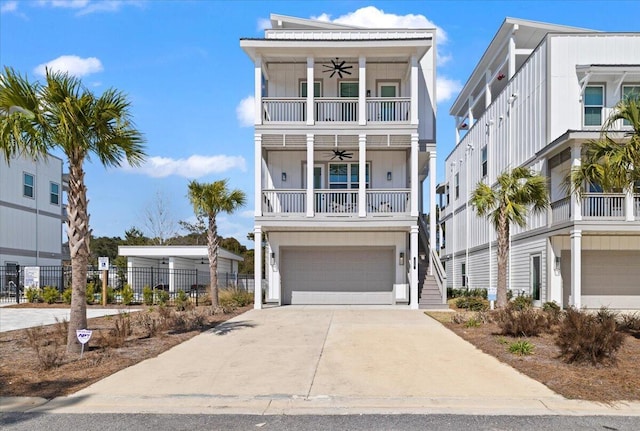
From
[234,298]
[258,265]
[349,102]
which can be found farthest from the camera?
[234,298]

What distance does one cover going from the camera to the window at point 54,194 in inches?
1619

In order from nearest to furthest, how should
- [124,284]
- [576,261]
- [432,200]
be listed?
[576,261], [432,200], [124,284]

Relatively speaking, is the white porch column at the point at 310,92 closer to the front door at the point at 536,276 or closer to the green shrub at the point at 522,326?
the front door at the point at 536,276

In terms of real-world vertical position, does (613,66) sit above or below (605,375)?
above

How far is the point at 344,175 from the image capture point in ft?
77.2

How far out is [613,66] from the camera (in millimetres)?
20734

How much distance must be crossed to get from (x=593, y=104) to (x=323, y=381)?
60.4 feet

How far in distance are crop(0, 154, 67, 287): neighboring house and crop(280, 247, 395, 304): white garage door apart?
18804 millimetres

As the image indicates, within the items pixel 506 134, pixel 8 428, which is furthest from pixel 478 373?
pixel 506 134

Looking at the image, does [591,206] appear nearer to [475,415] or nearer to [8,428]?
[475,415]

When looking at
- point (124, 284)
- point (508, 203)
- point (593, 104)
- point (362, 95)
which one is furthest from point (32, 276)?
point (593, 104)

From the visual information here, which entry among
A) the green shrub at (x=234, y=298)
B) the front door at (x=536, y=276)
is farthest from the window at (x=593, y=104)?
the green shrub at (x=234, y=298)

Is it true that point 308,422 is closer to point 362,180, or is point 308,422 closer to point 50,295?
point 362,180

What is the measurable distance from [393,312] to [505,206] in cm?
521
